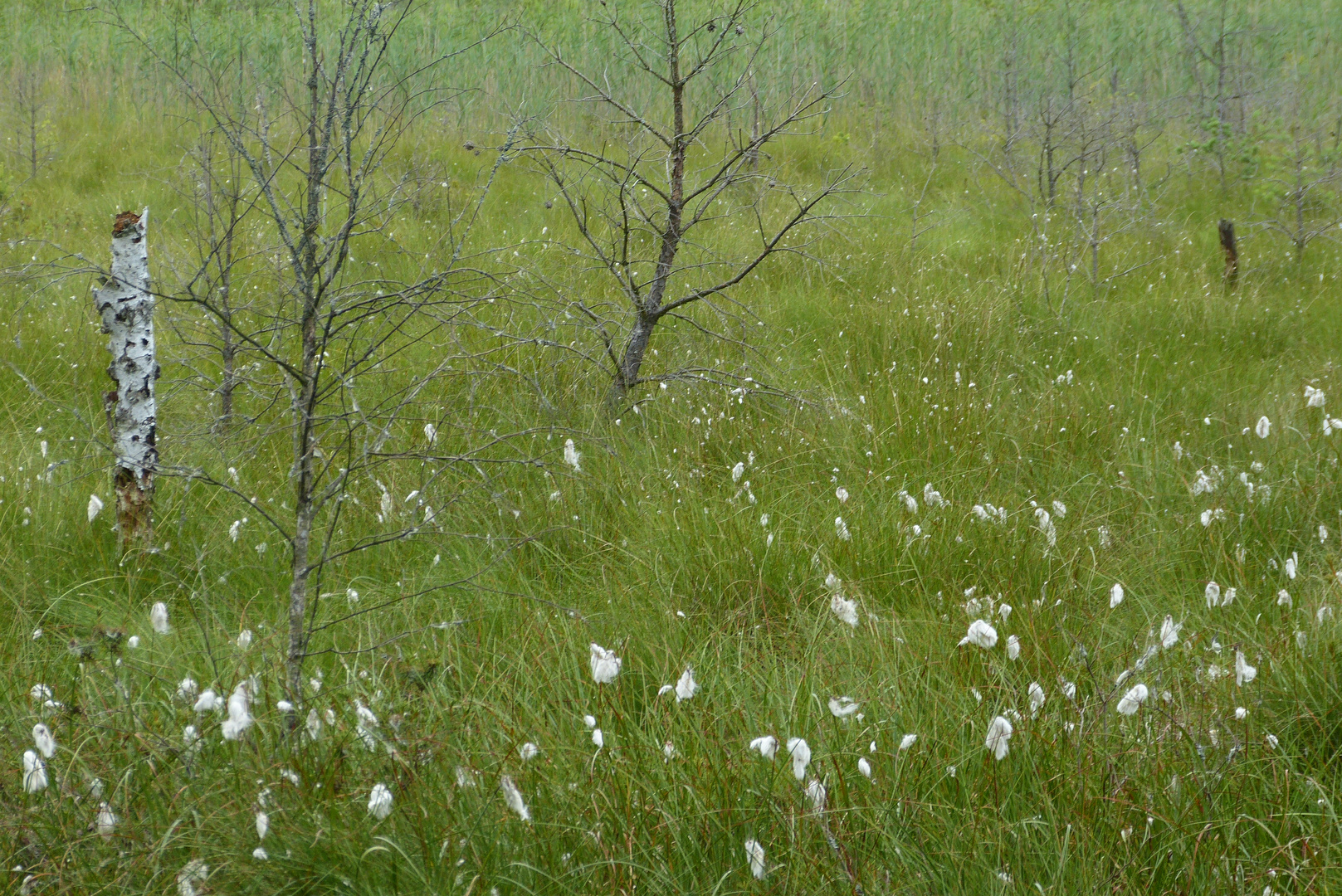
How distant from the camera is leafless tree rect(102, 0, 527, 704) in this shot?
8.11 ft

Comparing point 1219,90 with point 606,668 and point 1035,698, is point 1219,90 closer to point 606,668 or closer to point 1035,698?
point 1035,698

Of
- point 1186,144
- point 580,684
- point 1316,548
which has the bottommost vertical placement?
point 1316,548

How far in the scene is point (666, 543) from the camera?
3.59 meters

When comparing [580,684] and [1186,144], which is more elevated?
[1186,144]

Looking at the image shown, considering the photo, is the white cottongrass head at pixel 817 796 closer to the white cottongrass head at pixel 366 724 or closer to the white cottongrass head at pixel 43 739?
the white cottongrass head at pixel 366 724

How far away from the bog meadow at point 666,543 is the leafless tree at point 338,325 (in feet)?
0.15

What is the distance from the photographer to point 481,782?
2.12 m

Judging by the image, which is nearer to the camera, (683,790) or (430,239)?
(683,790)

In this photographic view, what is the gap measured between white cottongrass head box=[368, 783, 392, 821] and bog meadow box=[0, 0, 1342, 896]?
5 cm

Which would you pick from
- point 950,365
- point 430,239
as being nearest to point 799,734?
point 950,365

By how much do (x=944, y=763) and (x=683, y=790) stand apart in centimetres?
57

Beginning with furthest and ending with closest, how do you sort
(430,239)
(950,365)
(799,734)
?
1. (430,239)
2. (950,365)
3. (799,734)

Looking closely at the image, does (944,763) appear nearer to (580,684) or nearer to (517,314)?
(580,684)

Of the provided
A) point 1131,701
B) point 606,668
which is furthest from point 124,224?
point 1131,701
